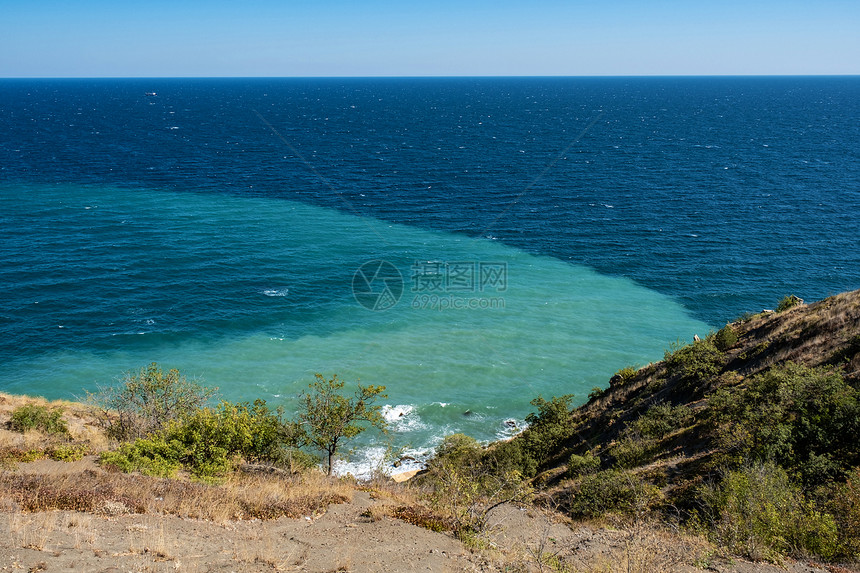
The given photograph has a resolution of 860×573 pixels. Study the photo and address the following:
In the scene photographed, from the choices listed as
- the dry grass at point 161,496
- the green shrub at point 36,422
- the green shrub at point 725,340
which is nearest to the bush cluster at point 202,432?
the dry grass at point 161,496

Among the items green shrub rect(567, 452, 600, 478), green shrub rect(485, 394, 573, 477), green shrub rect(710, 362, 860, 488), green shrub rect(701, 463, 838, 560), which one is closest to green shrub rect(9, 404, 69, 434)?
green shrub rect(485, 394, 573, 477)

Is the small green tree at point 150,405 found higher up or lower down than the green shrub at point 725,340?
lower down

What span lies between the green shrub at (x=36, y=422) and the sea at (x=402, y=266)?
1281 centimetres

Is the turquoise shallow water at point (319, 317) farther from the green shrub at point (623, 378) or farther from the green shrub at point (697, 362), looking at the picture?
the green shrub at point (697, 362)

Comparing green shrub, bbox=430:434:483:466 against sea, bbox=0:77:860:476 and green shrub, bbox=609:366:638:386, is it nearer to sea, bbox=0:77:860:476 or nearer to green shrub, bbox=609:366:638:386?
sea, bbox=0:77:860:476

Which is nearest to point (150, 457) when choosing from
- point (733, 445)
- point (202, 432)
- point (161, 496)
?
point (202, 432)

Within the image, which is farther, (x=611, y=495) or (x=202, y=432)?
(x=202, y=432)

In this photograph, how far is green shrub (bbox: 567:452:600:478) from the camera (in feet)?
86.1

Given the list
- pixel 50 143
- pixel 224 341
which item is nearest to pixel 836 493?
pixel 224 341

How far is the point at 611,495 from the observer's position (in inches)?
885

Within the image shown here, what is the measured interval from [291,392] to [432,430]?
1224 cm

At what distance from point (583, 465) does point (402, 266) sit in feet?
148

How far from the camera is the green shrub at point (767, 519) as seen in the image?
54.4 ft

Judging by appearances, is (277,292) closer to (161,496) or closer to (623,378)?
(623,378)
